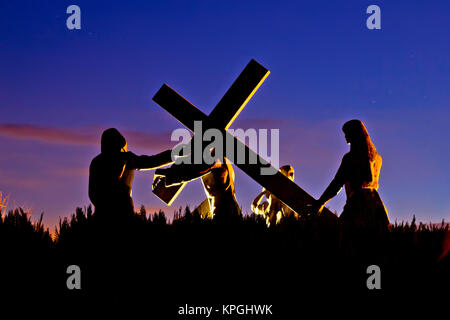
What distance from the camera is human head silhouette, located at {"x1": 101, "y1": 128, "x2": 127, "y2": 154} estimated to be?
623 cm

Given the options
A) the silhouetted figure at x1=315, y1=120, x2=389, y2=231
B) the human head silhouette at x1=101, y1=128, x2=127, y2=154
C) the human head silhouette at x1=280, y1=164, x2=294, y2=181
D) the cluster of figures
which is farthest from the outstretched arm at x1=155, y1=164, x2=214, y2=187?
the human head silhouette at x1=280, y1=164, x2=294, y2=181

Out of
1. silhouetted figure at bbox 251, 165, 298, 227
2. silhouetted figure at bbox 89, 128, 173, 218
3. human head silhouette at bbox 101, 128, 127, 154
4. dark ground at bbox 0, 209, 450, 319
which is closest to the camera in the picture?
dark ground at bbox 0, 209, 450, 319

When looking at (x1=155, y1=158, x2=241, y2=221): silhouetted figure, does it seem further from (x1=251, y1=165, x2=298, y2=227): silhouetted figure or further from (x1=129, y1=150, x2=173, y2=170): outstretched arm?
(x1=251, y1=165, x2=298, y2=227): silhouetted figure

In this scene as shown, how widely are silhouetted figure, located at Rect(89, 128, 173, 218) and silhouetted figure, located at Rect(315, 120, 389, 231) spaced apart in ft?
9.21

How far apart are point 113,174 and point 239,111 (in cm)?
236

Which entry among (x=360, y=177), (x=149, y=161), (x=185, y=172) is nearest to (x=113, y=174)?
(x=149, y=161)

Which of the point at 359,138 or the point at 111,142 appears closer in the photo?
the point at 111,142

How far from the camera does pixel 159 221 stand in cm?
481

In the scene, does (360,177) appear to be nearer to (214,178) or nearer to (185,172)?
(214,178)

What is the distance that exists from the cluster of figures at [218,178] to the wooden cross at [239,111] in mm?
324

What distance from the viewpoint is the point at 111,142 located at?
6.24 m
